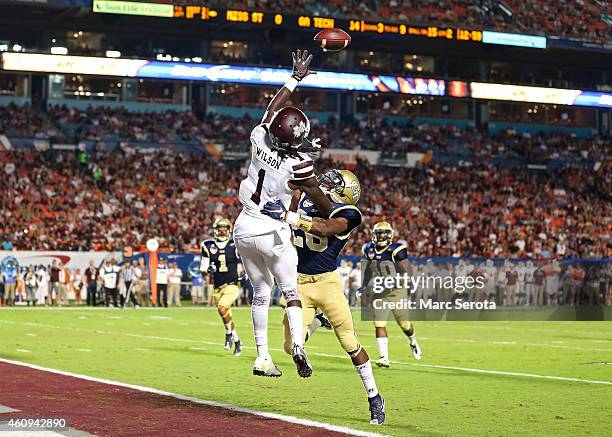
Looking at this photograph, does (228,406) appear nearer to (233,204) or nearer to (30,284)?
(30,284)

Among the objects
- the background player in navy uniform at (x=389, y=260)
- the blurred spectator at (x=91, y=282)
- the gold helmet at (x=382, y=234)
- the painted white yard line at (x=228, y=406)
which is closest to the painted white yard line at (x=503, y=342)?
the background player in navy uniform at (x=389, y=260)

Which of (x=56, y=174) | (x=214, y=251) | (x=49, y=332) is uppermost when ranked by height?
(x=56, y=174)

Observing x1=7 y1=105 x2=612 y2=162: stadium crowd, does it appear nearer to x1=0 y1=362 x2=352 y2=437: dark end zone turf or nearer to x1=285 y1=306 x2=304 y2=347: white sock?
x1=0 y1=362 x2=352 y2=437: dark end zone turf

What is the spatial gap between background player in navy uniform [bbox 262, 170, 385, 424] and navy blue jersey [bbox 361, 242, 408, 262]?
5357mm

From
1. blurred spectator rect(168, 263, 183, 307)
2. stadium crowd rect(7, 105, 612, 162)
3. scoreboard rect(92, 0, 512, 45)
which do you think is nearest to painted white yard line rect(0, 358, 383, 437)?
blurred spectator rect(168, 263, 183, 307)

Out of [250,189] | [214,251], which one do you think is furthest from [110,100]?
[250,189]

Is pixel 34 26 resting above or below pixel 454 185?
above

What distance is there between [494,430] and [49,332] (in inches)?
522

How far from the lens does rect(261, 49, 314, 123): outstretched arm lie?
8.59 metres

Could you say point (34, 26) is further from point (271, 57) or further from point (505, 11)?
point (505, 11)

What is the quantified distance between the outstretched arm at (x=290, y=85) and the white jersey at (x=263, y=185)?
0.84 feet

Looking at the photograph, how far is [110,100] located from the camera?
46688mm

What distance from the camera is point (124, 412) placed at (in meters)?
8.68

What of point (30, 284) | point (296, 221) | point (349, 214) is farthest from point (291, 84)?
point (30, 284)
